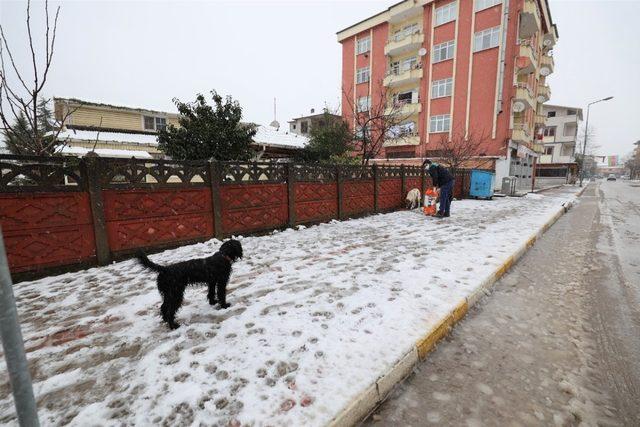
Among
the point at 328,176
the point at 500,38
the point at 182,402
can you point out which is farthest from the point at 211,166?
the point at 500,38

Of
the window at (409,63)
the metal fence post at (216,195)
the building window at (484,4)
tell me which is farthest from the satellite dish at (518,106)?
the metal fence post at (216,195)

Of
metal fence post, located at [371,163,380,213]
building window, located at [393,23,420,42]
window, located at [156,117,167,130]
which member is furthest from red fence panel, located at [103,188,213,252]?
building window, located at [393,23,420,42]

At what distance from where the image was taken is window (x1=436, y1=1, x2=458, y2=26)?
2306 centimetres

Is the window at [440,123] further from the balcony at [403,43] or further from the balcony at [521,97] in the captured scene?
Result: the balcony at [403,43]

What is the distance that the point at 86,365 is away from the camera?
2.36 metres

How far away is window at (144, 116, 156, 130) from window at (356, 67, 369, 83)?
2037 centimetres

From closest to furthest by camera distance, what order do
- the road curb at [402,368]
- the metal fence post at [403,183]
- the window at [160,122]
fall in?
the road curb at [402,368], the metal fence post at [403,183], the window at [160,122]

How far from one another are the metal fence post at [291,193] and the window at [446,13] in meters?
24.7

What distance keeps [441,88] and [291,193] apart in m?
22.8

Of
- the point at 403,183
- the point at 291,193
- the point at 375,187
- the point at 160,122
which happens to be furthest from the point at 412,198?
the point at 160,122

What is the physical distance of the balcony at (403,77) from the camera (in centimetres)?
2541

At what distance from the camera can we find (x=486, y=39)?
2134 centimetres

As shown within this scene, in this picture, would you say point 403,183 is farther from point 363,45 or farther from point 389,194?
point 363,45

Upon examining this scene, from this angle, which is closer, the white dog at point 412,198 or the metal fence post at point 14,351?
the metal fence post at point 14,351
